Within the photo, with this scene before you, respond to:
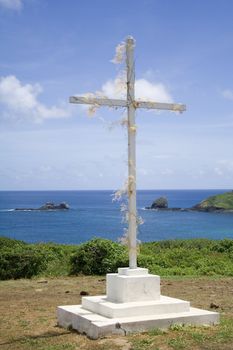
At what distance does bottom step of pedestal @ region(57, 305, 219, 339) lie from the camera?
7684 millimetres

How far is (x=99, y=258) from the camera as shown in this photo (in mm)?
16391

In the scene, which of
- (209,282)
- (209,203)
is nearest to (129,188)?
(209,282)

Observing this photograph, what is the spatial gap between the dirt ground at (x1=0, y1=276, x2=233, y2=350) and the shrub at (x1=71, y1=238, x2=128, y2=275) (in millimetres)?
704

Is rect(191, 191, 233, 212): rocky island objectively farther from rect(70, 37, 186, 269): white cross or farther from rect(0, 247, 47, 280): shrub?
rect(70, 37, 186, 269): white cross

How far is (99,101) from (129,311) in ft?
10.1

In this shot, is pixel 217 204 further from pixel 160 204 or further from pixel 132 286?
pixel 132 286

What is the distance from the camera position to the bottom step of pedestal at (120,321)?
768 centimetres

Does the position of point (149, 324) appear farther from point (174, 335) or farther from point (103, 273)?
point (103, 273)

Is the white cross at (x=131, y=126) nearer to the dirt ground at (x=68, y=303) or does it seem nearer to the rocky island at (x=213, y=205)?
the dirt ground at (x=68, y=303)

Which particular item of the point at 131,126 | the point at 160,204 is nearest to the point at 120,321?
the point at 131,126

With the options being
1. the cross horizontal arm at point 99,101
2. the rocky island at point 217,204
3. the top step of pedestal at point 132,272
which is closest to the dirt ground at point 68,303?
the top step of pedestal at point 132,272

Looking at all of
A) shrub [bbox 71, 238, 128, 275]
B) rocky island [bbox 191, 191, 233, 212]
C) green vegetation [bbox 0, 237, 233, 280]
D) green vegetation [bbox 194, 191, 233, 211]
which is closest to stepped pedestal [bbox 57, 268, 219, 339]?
shrub [bbox 71, 238, 128, 275]

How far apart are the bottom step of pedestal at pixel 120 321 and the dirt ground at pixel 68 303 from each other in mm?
130

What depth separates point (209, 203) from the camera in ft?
445
